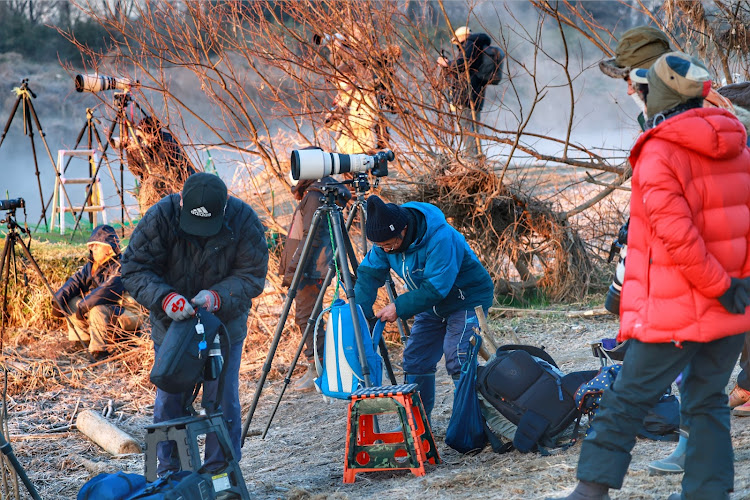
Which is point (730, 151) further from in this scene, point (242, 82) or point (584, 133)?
point (584, 133)

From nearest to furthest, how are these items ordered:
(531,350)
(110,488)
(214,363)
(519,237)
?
(110,488), (214,363), (531,350), (519,237)

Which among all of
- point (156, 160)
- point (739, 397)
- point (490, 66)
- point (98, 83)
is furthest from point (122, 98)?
point (739, 397)

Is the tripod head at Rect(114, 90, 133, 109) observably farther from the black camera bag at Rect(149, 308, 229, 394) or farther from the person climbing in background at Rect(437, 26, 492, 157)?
the black camera bag at Rect(149, 308, 229, 394)

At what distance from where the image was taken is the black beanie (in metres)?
3.54

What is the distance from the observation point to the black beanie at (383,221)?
3.54 metres

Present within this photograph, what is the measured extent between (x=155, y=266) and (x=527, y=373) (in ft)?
5.93

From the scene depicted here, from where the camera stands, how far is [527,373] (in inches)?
142

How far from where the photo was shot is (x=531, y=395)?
3.53 metres

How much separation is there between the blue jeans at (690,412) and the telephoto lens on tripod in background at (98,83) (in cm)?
526

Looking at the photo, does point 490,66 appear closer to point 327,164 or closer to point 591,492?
point 327,164

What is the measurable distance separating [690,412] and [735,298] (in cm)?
40

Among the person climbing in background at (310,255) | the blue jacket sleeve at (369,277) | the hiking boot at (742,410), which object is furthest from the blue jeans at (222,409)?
the hiking boot at (742,410)

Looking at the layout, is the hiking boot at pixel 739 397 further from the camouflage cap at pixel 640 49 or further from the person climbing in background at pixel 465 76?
the person climbing in background at pixel 465 76

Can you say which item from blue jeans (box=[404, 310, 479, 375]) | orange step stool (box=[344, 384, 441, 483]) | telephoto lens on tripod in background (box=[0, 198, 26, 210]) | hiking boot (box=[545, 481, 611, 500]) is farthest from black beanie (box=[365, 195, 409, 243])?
telephoto lens on tripod in background (box=[0, 198, 26, 210])
